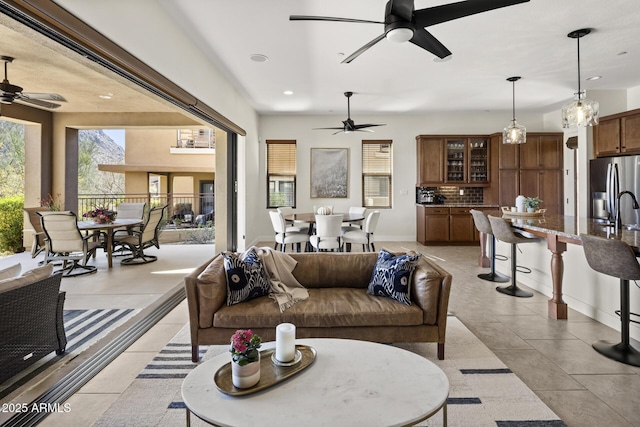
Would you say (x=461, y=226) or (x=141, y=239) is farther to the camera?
(x=461, y=226)

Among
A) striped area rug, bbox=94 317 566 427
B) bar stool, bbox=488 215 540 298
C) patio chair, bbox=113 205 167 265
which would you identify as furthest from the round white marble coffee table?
patio chair, bbox=113 205 167 265

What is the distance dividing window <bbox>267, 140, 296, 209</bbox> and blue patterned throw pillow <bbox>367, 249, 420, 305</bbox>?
551 centimetres

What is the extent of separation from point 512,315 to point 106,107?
746 cm

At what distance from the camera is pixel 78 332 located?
2869 millimetres

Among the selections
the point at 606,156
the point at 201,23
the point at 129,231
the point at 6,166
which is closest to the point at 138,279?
the point at 129,231

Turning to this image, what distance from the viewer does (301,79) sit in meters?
5.32

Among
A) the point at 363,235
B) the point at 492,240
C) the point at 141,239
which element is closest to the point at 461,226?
the point at 492,240

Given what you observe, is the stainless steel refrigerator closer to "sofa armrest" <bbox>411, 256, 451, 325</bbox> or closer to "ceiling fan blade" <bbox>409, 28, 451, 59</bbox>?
"ceiling fan blade" <bbox>409, 28, 451, 59</bbox>

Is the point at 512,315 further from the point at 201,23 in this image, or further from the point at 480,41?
the point at 201,23

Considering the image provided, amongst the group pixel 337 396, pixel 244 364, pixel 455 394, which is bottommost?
pixel 455 394

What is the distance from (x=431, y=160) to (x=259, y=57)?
458 centimetres

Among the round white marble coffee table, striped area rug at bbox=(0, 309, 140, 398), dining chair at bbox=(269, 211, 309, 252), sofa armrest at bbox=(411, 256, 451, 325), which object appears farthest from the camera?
dining chair at bbox=(269, 211, 309, 252)

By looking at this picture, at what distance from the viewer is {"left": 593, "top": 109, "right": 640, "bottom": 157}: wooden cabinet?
5188mm

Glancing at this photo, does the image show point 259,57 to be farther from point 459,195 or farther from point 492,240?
point 459,195
